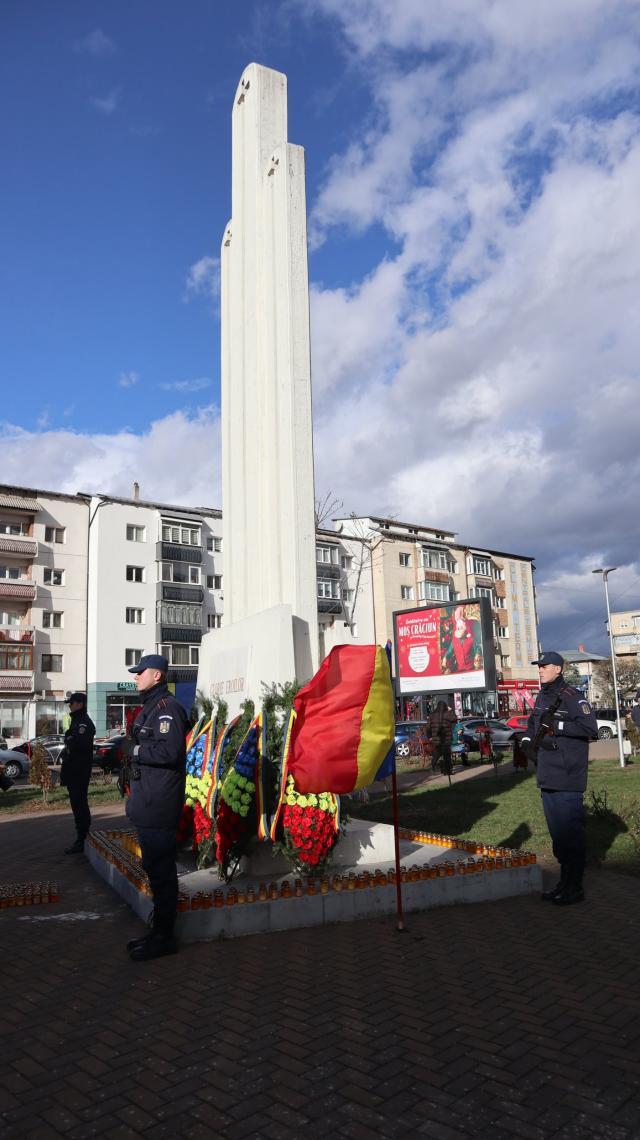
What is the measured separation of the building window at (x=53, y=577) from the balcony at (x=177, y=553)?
19.4 ft

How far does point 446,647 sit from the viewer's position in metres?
24.4

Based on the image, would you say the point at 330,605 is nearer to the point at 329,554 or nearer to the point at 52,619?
the point at 329,554

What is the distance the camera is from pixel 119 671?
157 feet

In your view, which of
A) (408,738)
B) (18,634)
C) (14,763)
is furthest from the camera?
(18,634)

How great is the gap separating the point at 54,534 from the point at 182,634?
9.88 m

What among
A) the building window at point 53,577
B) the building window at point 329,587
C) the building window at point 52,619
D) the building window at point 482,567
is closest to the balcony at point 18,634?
the building window at point 52,619

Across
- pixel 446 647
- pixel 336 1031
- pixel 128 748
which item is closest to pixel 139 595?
pixel 446 647

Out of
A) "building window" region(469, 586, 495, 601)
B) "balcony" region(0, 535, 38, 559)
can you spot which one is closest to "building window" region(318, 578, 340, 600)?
"building window" region(469, 586, 495, 601)

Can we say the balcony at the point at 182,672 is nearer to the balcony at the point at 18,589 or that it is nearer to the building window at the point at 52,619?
the building window at the point at 52,619

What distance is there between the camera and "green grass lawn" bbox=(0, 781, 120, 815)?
1710 centimetres

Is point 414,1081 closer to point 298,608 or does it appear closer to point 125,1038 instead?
point 125,1038

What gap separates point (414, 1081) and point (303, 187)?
29.8 ft

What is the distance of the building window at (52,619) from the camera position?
47250 mm

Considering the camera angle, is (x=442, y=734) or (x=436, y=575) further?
(x=436, y=575)
